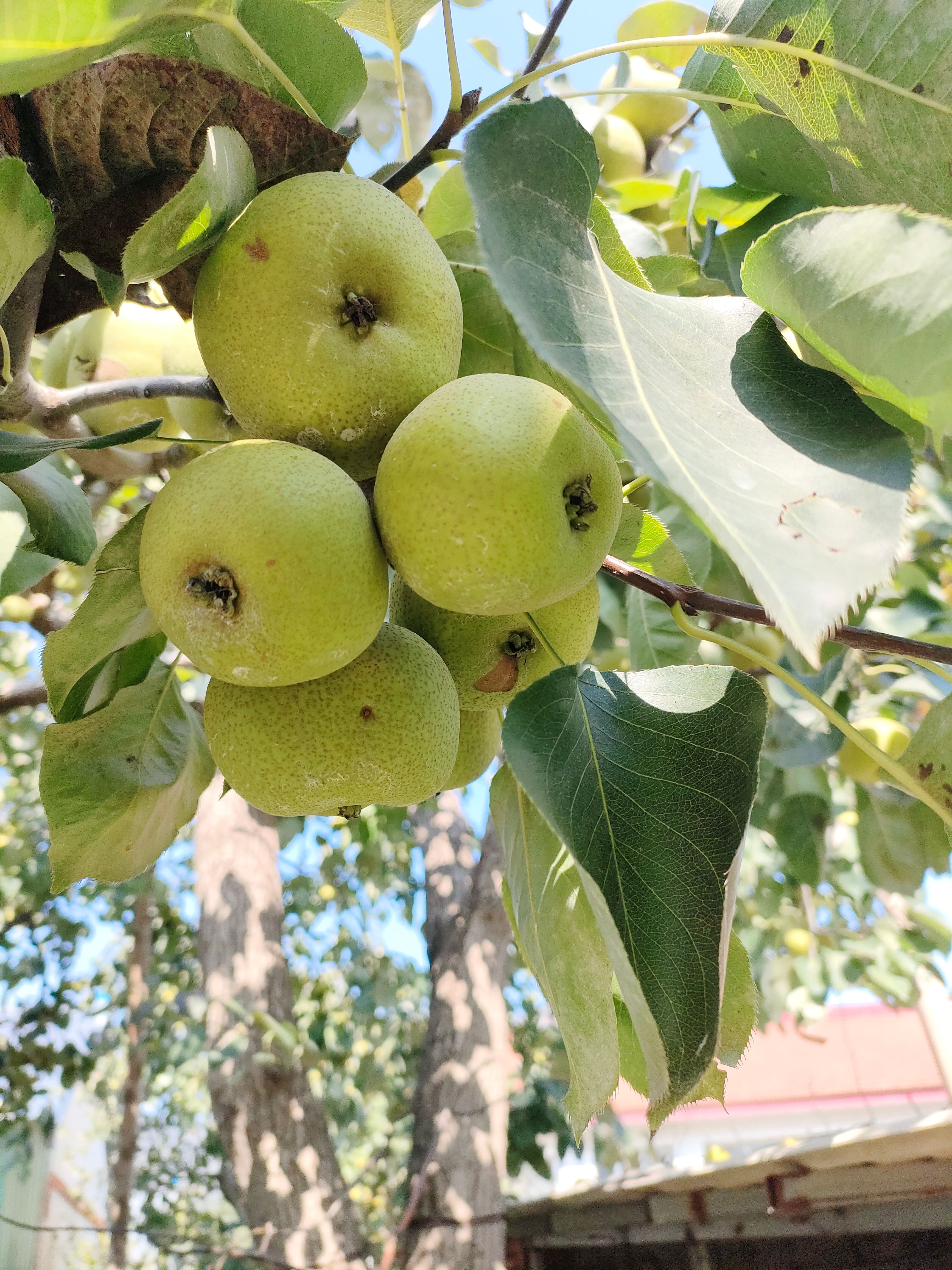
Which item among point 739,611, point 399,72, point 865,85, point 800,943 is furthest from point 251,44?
point 800,943

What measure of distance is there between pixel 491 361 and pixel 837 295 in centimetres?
47

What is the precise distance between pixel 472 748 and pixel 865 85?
0.71 metres

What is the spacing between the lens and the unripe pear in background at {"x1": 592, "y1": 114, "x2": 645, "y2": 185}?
1.90 m

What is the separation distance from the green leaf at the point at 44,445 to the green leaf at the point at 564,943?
0.41m

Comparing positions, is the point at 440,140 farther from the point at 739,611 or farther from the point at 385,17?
the point at 739,611

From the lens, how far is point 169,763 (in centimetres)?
105

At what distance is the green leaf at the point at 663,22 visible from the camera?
187 cm

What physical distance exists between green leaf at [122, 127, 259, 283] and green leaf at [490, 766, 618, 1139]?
50cm

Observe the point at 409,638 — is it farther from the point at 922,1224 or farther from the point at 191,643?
the point at 922,1224

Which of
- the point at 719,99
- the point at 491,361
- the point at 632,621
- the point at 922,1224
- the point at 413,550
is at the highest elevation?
the point at 719,99

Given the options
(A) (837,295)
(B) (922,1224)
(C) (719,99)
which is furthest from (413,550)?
(B) (922,1224)

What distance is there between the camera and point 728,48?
2.81 ft

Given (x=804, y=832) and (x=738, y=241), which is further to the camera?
(x=804, y=832)

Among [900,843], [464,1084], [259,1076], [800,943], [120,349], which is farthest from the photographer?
[800,943]
